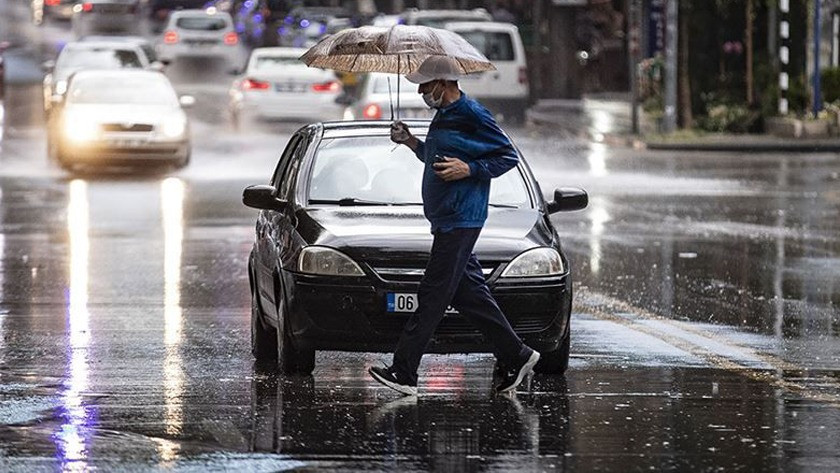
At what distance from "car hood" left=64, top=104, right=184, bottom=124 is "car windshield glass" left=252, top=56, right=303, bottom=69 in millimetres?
9293

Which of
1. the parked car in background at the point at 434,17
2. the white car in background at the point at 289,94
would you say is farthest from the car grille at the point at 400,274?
the parked car in background at the point at 434,17

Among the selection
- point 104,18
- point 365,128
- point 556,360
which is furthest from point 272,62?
point 104,18

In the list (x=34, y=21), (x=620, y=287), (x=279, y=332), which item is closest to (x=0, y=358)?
(x=279, y=332)

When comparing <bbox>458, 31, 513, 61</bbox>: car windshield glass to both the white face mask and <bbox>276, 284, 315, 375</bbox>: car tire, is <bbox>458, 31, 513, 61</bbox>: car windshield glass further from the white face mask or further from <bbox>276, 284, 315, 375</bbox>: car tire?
the white face mask

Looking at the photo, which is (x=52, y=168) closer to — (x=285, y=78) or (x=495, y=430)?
(x=285, y=78)

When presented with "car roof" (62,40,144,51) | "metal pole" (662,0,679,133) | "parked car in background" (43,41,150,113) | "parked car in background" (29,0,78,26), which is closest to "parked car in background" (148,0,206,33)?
"parked car in background" (29,0,78,26)

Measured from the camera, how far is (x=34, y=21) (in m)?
80.1

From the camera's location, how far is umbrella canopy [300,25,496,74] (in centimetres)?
1027

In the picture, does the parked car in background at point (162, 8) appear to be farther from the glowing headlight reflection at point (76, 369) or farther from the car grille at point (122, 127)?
the glowing headlight reflection at point (76, 369)

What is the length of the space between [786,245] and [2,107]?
28163mm

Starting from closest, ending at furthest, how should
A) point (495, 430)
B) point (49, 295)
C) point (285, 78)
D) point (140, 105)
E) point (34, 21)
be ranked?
point (495, 430) → point (49, 295) → point (140, 105) → point (285, 78) → point (34, 21)

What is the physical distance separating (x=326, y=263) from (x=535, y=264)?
1.07 m

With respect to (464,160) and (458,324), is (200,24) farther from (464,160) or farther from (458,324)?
(464,160)

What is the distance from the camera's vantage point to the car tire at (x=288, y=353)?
1073 cm
